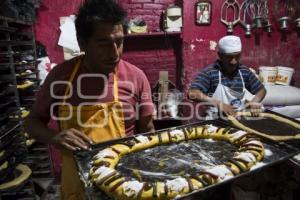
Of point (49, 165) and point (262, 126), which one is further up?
point (262, 126)

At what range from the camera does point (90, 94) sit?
1537mm

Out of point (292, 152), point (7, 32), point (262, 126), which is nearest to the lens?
point (292, 152)

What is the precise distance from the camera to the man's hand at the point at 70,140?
140 centimetres

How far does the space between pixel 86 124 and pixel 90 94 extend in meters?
0.16

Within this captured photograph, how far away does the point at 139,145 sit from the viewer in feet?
5.39

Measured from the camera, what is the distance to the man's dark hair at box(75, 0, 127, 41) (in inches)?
55.4

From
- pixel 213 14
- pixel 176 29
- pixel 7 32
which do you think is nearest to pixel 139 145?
pixel 7 32

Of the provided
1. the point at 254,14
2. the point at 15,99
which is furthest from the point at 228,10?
the point at 15,99

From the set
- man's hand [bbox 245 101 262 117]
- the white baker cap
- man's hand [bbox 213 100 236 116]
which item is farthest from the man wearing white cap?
man's hand [bbox 245 101 262 117]

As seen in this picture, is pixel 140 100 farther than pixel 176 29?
No

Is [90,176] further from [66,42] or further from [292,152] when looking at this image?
[66,42]

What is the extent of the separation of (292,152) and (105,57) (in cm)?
109

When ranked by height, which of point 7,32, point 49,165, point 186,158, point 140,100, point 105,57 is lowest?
point 49,165

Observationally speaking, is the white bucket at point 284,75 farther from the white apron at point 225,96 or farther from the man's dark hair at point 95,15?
the man's dark hair at point 95,15
